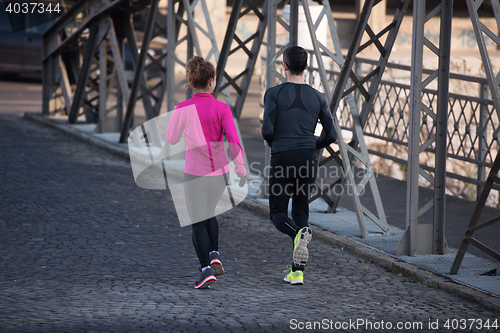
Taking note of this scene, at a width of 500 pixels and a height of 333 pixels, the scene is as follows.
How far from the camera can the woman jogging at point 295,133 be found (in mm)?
5078

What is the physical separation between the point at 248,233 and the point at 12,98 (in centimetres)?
1511

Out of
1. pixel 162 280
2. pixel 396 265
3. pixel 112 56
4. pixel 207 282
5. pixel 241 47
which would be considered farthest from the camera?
pixel 112 56

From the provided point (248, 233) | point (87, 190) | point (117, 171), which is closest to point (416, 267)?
point (248, 233)

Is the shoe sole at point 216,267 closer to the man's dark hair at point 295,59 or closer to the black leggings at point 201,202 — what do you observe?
the black leggings at point 201,202

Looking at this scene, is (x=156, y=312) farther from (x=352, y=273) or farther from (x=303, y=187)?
(x=352, y=273)

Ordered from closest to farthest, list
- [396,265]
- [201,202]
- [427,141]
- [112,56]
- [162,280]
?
[201,202]
[162,280]
[396,265]
[427,141]
[112,56]

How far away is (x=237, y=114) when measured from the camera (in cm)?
924

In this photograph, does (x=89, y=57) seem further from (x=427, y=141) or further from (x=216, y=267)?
(x=216, y=267)

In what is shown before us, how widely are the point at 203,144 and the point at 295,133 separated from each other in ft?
2.25

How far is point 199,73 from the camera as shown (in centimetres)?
509

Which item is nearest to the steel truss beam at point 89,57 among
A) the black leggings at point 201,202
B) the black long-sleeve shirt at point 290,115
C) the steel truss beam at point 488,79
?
the black leggings at point 201,202

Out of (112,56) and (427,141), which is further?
(112,56)

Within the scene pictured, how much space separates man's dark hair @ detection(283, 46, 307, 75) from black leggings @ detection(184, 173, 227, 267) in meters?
0.96

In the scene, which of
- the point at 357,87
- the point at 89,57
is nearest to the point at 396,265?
the point at 357,87
